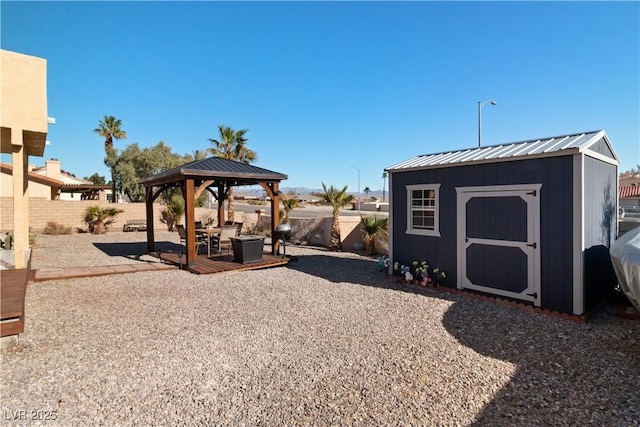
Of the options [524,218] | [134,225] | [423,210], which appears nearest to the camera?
[524,218]

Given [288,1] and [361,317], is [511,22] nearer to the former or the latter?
[288,1]

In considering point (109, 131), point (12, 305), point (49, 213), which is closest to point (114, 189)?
point (109, 131)

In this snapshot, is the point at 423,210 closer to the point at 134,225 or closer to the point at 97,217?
the point at 134,225

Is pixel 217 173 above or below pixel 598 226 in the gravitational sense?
above

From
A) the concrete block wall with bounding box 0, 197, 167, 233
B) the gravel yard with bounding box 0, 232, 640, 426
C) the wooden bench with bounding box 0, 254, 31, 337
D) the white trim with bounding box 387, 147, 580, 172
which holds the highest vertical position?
the white trim with bounding box 387, 147, 580, 172

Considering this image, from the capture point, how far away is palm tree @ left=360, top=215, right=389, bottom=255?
35.8 feet

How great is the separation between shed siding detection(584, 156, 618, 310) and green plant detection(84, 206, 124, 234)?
1940cm

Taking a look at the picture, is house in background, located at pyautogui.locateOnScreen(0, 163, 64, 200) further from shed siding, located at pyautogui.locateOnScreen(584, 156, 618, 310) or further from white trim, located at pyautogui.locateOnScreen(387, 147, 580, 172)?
shed siding, located at pyautogui.locateOnScreen(584, 156, 618, 310)

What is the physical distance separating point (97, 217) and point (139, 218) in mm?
2433

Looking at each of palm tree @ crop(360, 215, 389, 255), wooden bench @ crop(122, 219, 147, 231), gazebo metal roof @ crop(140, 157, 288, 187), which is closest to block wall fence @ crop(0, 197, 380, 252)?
palm tree @ crop(360, 215, 389, 255)

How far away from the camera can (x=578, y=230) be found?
4.70 m

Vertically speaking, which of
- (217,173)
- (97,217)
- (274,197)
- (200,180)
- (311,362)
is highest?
(217,173)

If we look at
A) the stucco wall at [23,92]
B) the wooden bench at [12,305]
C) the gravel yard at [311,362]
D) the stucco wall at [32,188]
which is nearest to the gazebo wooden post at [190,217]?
the gravel yard at [311,362]

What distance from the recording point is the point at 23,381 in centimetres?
288
